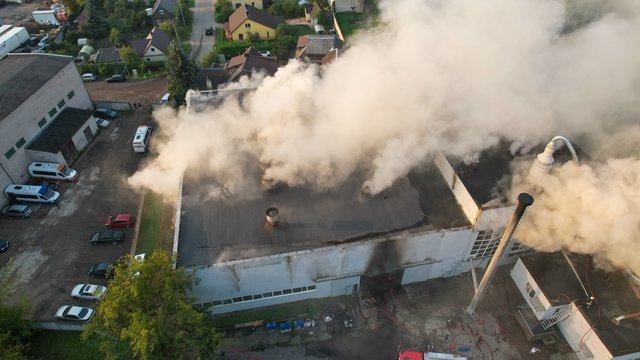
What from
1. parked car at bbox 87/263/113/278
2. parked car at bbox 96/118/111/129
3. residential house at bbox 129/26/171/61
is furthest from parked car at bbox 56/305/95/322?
residential house at bbox 129/26/171/61

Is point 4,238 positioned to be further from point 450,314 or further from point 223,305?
point 450,314

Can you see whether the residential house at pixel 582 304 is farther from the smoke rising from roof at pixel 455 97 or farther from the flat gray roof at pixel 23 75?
the flat gray roof at pixel 23 75

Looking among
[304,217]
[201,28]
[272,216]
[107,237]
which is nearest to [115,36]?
[201,28]

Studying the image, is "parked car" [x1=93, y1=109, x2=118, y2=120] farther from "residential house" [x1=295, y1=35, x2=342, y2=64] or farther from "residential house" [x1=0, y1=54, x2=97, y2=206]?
"residential house" [x1=295, y1=35, x2=342, y2=64]

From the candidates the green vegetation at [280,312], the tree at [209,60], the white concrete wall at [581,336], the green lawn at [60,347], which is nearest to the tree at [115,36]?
the tree at [209,60]

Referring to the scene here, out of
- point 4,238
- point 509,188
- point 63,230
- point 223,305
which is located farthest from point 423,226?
point 4,238

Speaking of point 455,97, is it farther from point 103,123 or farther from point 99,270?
point 103,123
